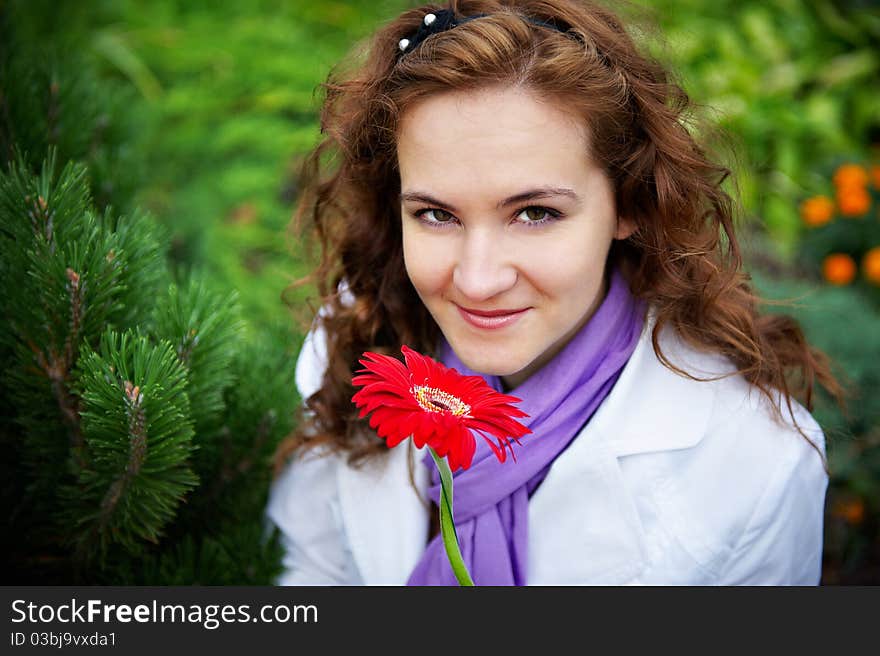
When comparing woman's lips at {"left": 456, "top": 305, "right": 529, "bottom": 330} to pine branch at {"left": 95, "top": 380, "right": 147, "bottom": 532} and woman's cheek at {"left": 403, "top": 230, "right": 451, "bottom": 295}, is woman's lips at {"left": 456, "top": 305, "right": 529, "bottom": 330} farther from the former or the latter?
pine branch at {"left": 95, "top": 380, "right": 147, "bottom": 532}

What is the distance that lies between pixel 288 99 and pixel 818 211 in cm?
221

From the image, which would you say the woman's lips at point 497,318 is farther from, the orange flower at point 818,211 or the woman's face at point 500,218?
the orange flower at point 818,211

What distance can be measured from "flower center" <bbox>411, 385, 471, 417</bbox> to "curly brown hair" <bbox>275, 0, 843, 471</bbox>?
51cm

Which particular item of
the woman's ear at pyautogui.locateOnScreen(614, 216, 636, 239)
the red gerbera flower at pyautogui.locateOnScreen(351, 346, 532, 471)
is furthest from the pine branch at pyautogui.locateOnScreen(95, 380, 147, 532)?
the woman's ear at pyautogui.locateOnScreen(614, 216, 636, 239)

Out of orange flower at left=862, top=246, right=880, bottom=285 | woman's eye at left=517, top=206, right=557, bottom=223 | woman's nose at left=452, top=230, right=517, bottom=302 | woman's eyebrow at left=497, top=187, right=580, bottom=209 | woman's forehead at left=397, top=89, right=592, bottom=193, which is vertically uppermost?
orange flower at left=862, top=246, right=880, bottom=285

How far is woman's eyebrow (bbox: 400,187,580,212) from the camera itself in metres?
1.22

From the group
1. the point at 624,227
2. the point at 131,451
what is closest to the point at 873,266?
the point at 624,227

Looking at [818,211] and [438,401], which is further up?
[818,211]

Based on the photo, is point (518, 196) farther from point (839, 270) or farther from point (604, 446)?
point (839, 270)

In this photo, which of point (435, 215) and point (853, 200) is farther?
point (853, 200)

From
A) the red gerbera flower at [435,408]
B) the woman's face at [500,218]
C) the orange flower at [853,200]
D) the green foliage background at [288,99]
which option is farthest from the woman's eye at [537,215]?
the orange flower at [853,200]

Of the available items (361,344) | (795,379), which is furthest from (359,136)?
(795,379)

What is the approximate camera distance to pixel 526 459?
4.65 ft

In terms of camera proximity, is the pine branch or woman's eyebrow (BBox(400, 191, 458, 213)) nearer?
the pine branch
